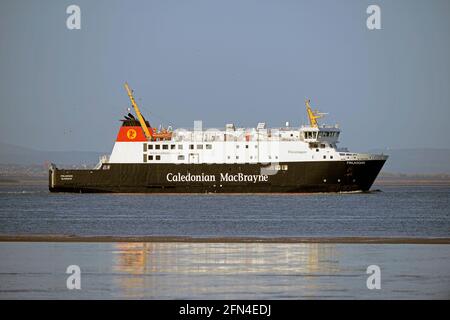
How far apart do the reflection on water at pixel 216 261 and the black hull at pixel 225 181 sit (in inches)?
1825

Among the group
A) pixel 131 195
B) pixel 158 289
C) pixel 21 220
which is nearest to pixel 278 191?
pixel 131 195

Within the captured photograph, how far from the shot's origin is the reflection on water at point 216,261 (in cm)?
1889

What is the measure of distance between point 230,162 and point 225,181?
1.54 metres

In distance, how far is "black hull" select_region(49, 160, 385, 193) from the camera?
7294cm

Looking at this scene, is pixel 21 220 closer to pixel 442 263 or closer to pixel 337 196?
pixel 442 263

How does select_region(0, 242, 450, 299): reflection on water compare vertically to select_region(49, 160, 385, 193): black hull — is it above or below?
below

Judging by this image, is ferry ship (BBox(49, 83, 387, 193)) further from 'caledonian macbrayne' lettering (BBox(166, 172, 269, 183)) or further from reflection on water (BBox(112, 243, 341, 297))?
reflection on water (BBox(112, 243, 341, 297))

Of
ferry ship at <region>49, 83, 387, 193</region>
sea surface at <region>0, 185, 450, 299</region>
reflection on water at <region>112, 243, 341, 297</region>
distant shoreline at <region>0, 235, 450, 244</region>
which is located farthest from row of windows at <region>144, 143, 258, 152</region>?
reflection on water at <region>112, 243, 341, 297</region>

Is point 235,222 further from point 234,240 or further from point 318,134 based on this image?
point 318,134

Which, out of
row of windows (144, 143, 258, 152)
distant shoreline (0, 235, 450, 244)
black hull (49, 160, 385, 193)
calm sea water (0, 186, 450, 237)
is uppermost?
row of windows (144, 143, 258, 152)

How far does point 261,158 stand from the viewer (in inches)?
2916

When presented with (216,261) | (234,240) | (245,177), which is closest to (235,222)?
(234,240)

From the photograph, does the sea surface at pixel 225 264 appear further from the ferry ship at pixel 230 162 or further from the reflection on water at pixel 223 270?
the ferry ship at pixel 230 162
